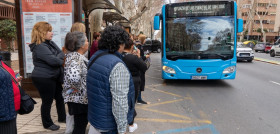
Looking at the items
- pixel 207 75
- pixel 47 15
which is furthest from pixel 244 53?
pixel 47 15

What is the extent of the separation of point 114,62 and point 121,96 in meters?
0.30

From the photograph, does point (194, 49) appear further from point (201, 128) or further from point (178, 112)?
point (201, 128)

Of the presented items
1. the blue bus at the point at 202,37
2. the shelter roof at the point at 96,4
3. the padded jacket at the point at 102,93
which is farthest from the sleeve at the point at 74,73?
the shelter roof at the point at 96,4

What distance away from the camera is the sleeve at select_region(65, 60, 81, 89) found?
8.86ft

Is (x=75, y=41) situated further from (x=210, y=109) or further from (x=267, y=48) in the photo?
(x=267, y=48)

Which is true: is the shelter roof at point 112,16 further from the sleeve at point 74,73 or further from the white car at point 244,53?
the sleeve at point 74,73

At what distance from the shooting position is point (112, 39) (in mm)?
2021

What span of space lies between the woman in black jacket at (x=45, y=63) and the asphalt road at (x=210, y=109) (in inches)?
63.8

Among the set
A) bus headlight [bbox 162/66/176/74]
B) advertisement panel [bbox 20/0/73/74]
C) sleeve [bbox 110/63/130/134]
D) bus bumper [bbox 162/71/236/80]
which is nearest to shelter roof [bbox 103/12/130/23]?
bus headlight [bbox 162/66/176/74]

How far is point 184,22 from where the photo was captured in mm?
7312

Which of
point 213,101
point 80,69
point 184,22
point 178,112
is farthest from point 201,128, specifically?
point 184,22

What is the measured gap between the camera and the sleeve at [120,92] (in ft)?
6.22

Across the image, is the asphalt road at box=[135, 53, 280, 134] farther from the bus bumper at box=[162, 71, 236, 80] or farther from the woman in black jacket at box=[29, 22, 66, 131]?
the woman in black jacket at box=[29, 22, 66, 131]

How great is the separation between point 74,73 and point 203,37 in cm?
546
